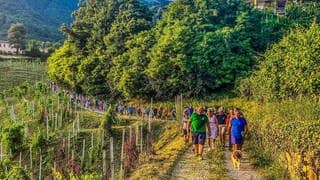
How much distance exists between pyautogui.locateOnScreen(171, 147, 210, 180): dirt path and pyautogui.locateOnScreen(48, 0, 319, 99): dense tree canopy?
14.2 meters

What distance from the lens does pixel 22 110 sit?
3922 centimetres

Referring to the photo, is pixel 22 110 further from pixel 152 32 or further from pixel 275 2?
pixel 275 2

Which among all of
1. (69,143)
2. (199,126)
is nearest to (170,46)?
(69,143)

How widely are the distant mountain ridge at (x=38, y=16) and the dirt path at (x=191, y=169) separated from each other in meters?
78.1

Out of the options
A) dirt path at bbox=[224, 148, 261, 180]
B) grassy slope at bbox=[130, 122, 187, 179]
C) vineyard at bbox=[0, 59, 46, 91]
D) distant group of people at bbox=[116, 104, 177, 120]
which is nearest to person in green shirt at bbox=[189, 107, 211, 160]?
dirt path at bbox=[224, 148, 261, 180]

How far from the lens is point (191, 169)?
51.9 ft

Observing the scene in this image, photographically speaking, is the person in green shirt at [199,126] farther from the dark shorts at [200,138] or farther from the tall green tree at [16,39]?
the tall green tree at [16,39]

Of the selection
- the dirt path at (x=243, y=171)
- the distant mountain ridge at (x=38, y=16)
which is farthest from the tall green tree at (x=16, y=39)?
the dirt path at (x=243, y=171)

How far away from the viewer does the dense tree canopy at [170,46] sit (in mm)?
31469

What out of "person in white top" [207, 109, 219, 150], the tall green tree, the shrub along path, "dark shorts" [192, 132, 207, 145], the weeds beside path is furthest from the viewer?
the tall green tree

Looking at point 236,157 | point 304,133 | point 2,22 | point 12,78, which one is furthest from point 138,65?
point 2,22

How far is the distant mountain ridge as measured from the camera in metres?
106

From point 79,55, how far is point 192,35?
11.3 meters

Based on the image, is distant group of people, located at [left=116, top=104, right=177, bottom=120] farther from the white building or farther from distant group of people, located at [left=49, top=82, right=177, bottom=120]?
the white building
